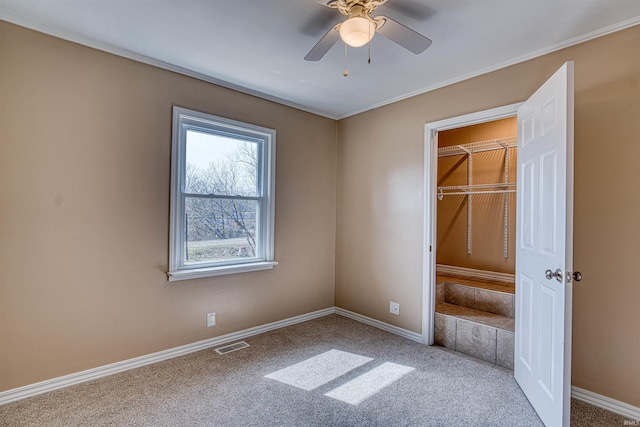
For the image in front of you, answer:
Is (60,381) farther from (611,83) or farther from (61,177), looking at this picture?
(611,83)

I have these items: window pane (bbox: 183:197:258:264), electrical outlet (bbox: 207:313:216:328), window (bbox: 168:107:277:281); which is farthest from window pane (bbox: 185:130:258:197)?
electrical outlet (bbox: 207:313:216:328)

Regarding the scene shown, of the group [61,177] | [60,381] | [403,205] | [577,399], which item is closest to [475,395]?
[577,399]

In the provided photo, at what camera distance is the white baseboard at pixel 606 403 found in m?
2.01

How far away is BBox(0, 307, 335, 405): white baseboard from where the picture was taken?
214cm

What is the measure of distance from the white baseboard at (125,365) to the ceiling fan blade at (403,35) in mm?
2845

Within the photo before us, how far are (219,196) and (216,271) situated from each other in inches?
27.8

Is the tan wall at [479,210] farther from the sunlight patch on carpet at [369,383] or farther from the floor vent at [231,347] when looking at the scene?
the floor vent at [231,347]

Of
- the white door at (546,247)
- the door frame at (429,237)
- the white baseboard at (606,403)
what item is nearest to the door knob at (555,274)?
the white door at (546,247)

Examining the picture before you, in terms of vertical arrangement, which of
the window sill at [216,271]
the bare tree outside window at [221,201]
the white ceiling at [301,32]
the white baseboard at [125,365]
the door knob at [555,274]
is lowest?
the white baseboard at [125,365]

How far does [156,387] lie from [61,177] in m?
1.63

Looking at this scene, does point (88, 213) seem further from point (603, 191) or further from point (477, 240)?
point (477, 240)

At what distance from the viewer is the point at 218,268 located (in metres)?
3.02

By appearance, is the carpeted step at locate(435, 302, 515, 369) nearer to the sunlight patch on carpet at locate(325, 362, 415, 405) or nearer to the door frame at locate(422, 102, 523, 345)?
the door frame at locate(422, 102, 523, 345)

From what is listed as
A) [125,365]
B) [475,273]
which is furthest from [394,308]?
[125,365]
